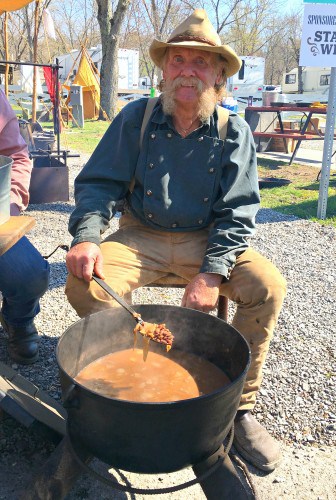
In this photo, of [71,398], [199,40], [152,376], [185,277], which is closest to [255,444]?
[152,376]

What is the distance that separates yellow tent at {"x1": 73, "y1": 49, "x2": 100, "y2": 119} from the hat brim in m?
17.3

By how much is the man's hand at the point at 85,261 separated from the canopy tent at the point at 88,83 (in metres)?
17.8

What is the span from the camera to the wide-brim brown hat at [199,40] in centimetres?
250

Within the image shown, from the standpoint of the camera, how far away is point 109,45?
16.8 meters

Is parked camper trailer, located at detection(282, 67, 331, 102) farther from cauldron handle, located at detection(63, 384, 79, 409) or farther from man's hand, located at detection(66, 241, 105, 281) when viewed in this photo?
cauldron handle, located at detection(63, 384, 79, 409)

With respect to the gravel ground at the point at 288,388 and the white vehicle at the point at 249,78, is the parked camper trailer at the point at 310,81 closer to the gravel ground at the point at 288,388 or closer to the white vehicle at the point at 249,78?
the white vehicle at the point at 249,78

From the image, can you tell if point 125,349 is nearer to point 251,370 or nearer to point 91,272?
point 91,272

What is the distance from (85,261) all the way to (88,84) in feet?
60.8

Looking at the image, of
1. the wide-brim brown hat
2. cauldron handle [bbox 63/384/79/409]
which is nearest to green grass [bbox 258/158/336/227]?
the wide-brim brown hat

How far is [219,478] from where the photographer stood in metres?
1.82

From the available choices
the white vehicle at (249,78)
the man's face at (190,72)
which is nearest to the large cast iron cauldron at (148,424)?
the man's face at (190,72)

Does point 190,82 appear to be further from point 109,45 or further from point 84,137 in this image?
point 109,45

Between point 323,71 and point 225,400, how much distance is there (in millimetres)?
38974

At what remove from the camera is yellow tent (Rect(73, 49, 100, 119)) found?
19266 millimetres
